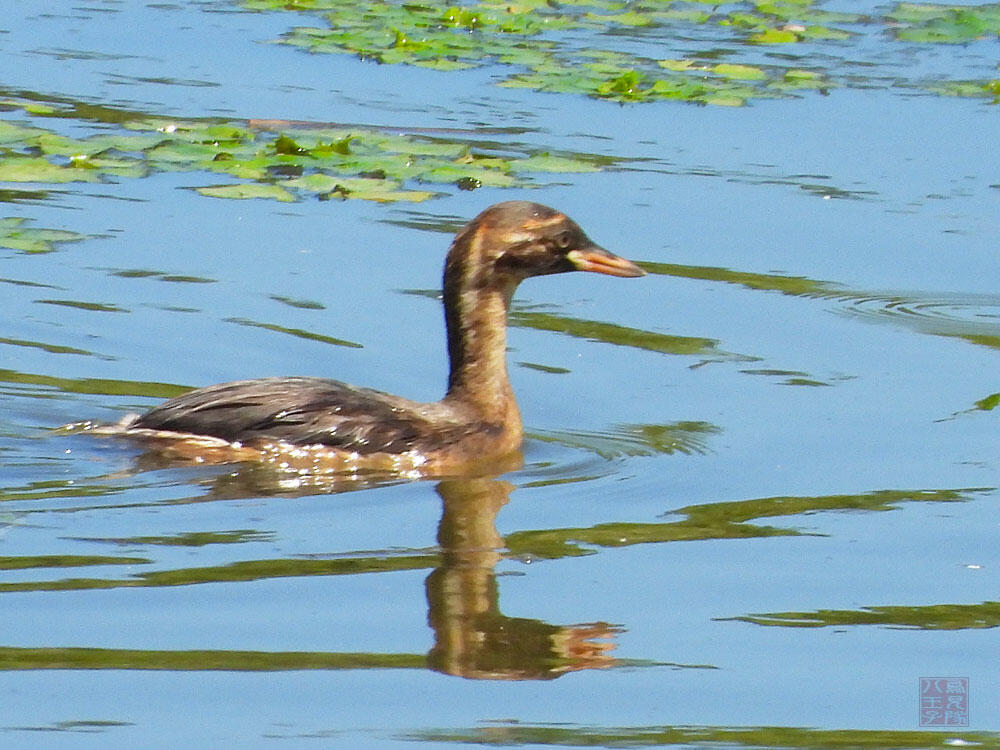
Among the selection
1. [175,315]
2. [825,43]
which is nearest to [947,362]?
[175,315]

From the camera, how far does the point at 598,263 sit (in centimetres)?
919

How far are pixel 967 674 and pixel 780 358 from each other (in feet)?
13.1

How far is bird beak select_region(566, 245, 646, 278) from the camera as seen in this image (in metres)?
9.15

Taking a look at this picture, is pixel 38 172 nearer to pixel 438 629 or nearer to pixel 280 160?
pixel 280 160

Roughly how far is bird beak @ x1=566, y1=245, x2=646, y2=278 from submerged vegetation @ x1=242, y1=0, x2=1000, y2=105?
6.31m

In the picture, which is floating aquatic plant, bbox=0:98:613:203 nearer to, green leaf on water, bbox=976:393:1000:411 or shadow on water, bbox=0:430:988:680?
green leaf on water, bbox=976:393:1000:411

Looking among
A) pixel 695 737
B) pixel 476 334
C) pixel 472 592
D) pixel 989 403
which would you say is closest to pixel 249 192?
pixel 476 334

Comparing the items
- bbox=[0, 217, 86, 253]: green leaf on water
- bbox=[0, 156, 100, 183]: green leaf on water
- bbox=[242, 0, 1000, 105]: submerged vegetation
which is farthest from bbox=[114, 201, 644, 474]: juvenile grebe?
bbox=[242, 0, 1000, 105]: submerged vegetation

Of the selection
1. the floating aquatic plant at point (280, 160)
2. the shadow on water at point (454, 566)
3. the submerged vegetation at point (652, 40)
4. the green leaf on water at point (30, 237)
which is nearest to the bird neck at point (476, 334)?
the shadow on water at point (454, 566)

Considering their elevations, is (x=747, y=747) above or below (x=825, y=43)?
below

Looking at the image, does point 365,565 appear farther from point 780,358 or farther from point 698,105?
point 698,105

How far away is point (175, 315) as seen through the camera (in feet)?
34.3

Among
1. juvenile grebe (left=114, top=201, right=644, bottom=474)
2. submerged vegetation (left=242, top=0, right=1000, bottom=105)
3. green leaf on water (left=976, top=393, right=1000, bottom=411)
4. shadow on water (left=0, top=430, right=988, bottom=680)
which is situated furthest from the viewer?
submerged vegetation (left=242, top=0, right=1000, bottom=105)

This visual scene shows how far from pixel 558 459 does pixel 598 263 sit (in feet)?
2.95
